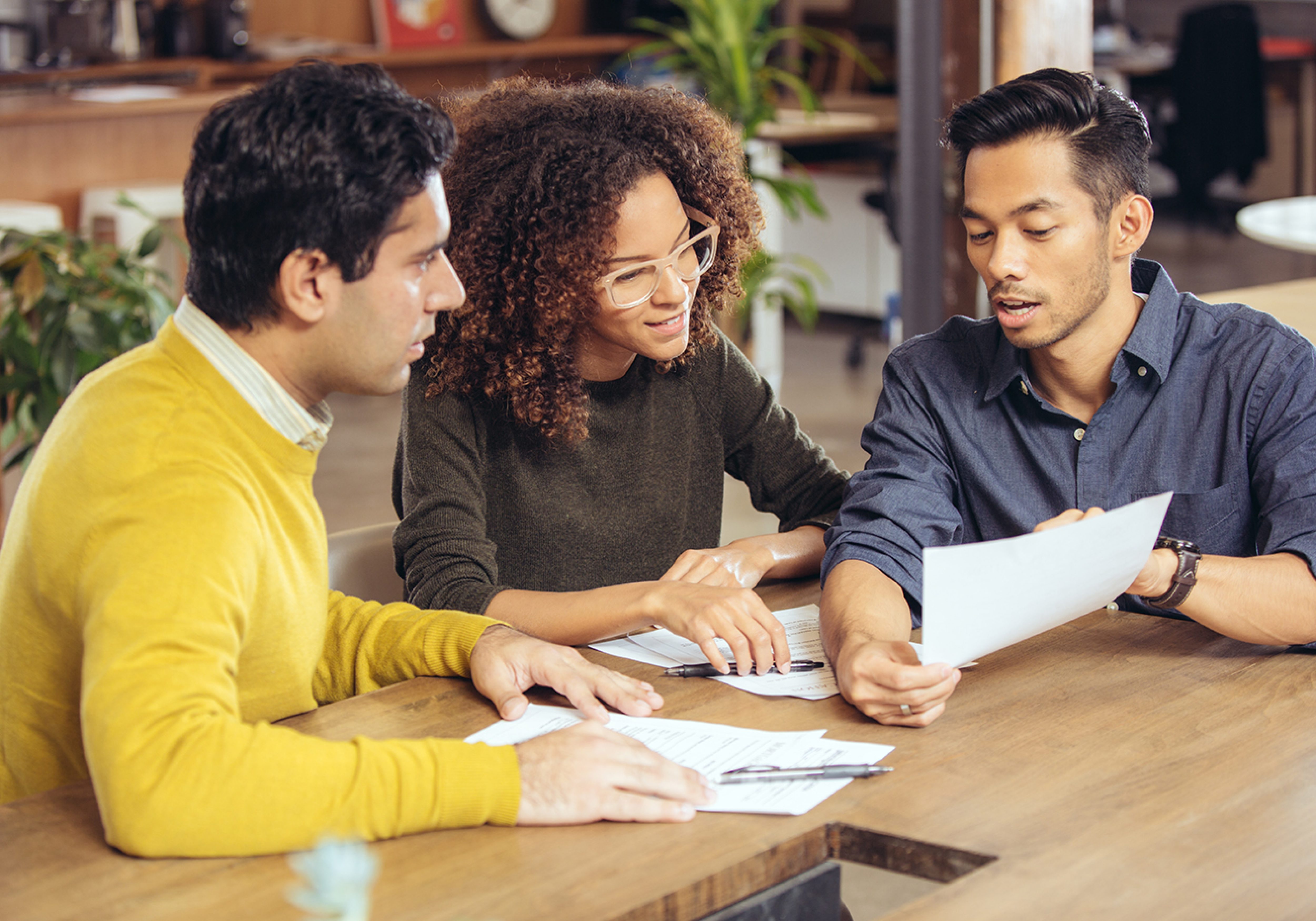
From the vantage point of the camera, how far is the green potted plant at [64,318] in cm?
276

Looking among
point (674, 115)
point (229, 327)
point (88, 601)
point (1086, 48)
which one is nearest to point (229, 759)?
point (88, 601)

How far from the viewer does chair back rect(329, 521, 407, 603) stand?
184 centimetres

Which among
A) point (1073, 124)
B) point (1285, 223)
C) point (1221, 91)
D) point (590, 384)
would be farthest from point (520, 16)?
point (1073, 124)

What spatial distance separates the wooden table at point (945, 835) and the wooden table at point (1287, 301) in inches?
56.5

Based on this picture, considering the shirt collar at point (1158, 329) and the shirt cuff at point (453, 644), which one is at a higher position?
the shirt collar at point (1158, 329)

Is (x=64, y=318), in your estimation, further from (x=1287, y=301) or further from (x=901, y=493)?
(x=1287, y=301)

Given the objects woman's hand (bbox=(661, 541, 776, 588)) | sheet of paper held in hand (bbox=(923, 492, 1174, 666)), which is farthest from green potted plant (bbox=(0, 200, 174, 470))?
sheet of paper held in hand (bbox=(923, 492, 1174, 666))

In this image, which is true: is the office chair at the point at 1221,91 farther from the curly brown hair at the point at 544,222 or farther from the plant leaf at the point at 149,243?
the curly brown hair at the point at 544,222

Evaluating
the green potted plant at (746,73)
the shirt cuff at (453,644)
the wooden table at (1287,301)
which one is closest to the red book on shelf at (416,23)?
the green potted plant at (746,73)

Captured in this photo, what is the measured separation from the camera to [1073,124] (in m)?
1.64

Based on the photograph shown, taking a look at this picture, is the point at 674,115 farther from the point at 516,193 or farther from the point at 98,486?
the point at 98,486

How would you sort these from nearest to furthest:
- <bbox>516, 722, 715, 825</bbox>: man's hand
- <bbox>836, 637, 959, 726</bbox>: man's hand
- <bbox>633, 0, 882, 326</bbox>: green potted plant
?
<bbox>516, 722, 715, 825</bbox>: man's hand → <bbox>836, 637, 959, 726</bbox>: man's hand → <bbox>633, 0, 882, 326</bbox>: green potted plant

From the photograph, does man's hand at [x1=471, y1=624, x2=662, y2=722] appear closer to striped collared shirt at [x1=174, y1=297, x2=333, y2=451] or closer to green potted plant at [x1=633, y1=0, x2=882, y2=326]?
striped collared shirt at [x1=174, y1=297, x2=333, y2=451]

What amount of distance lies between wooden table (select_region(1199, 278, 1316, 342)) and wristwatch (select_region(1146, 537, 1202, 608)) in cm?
121
